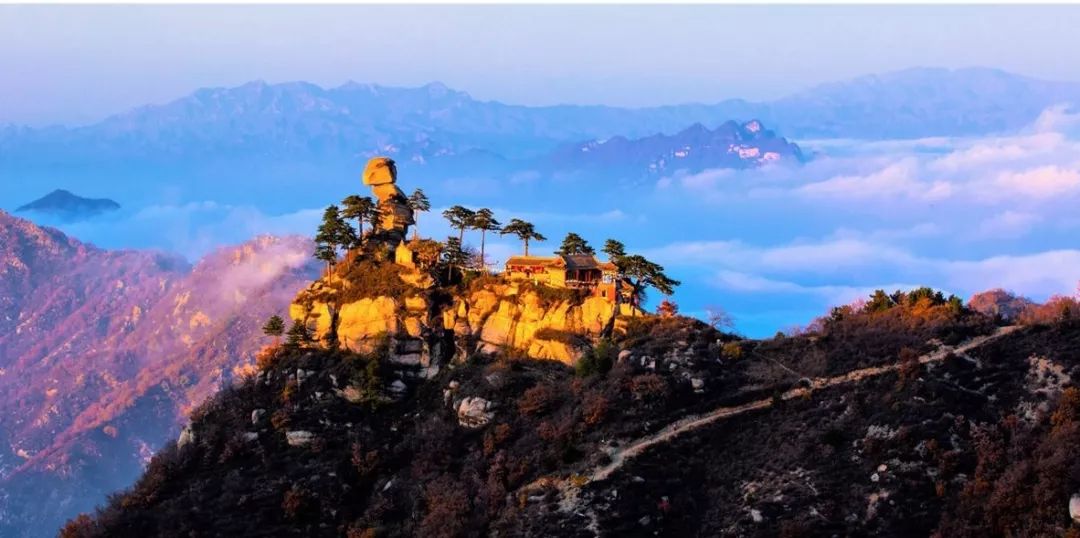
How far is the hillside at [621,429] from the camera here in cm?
4991

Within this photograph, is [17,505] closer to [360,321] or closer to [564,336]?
[360,321]

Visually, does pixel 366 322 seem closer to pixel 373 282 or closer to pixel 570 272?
pixel 373 282

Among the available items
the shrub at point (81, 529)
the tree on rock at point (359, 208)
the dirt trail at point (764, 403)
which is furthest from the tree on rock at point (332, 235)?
the dirt trail at point (764, 403)

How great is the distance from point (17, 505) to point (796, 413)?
167824 millimetres

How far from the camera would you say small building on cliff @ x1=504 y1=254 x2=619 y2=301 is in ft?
239

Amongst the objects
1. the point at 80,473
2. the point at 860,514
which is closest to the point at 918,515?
the point at 860,514

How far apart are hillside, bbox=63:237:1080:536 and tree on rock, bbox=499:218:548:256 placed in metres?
5.60

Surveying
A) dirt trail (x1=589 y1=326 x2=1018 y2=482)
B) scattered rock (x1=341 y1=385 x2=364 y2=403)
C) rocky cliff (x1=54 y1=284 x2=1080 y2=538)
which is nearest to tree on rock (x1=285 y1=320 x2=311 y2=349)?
rocky cliff (x1=54 y1=284 x2=1080 y2=538)

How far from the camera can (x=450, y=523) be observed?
5688 cm

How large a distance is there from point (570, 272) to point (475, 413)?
13.6 m

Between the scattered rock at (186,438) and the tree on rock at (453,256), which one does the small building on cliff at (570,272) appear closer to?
the tree on rock at (453,256)

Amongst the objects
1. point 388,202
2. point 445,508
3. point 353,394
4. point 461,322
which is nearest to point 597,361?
point 461,322

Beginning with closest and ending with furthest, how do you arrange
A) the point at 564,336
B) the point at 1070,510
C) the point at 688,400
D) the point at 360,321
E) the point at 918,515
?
the point at 1070,510, the point at 918,515, the point at 688,400, the point at 564,336, the point at 360,321

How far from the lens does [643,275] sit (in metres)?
72.3
